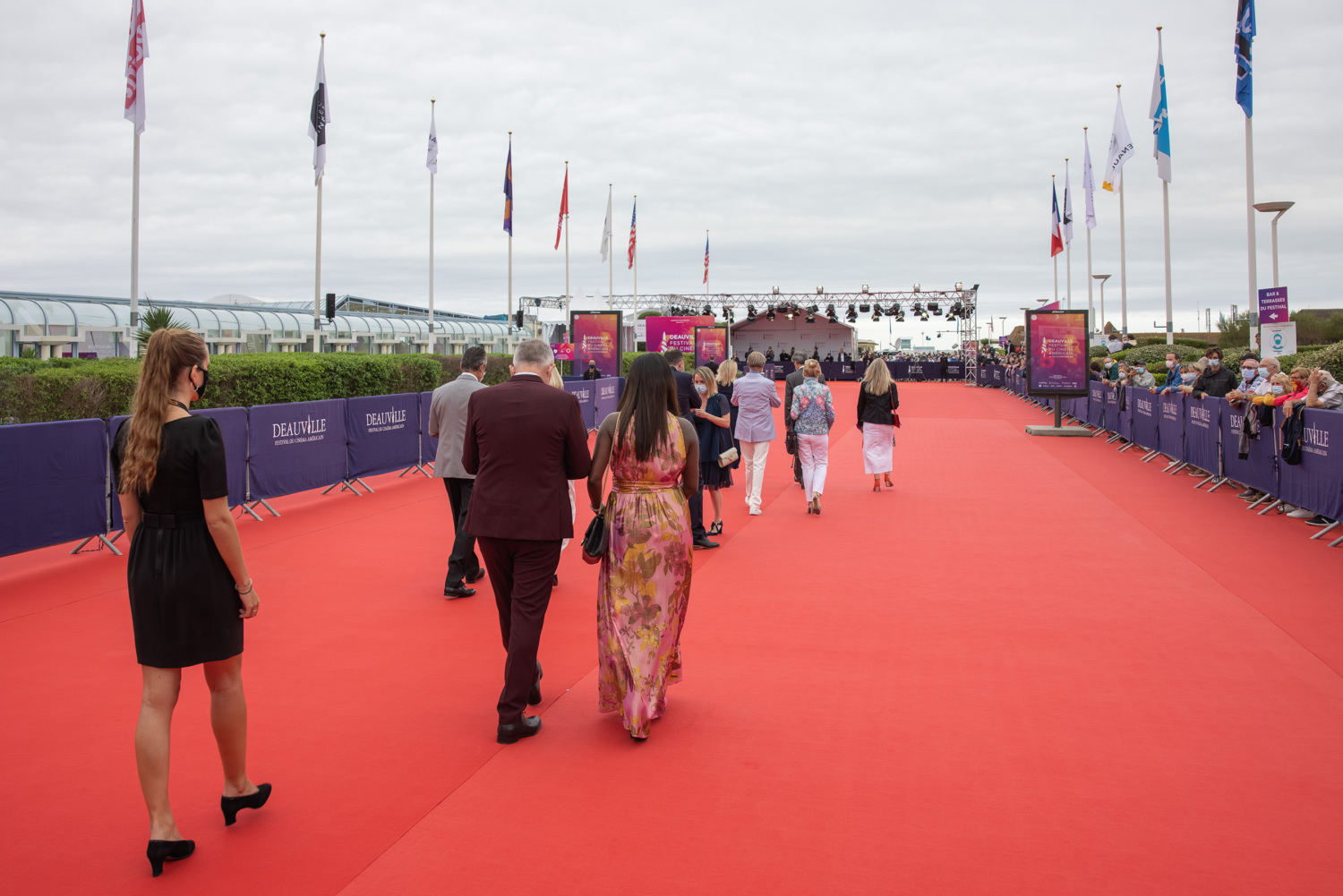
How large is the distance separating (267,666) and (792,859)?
3.60m

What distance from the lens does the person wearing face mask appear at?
47.1ft

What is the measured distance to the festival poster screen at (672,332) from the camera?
3759cm

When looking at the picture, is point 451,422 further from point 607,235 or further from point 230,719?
point 607,235

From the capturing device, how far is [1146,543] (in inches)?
368

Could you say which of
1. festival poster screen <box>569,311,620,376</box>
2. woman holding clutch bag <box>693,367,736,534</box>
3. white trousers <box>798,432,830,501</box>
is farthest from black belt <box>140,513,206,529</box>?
festival poster screen <box>569,311,620,376</box>

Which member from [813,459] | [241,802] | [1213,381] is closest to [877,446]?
[813,459]

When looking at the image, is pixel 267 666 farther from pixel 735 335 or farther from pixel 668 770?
pixel 735 335

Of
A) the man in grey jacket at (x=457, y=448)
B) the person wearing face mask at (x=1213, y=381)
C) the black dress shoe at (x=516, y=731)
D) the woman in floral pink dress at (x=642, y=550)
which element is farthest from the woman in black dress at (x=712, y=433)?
the person wearing face mask at (x=1213, y=381)

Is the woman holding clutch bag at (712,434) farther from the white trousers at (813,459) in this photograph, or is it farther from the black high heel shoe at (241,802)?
the black high heel shoe at (241,802)

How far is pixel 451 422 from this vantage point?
7.28 metres

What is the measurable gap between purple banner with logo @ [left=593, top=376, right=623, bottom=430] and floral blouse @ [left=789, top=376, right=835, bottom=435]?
40.7ft

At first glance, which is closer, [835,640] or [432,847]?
[432,847]

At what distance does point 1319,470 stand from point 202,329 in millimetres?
31826

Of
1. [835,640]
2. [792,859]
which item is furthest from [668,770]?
[835,640]
